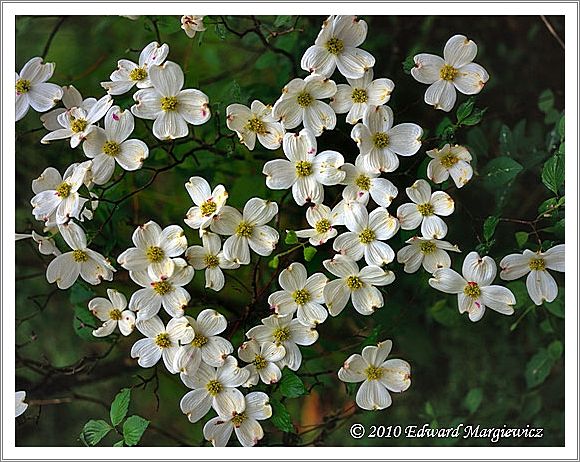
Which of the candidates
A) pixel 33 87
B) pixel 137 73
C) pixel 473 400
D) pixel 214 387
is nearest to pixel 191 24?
pixel 137 73

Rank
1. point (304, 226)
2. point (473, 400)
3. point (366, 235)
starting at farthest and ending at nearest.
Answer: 1. point (473, 400)
2. point (304, 226)
3. point (366, 235)

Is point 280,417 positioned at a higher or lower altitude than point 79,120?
lower

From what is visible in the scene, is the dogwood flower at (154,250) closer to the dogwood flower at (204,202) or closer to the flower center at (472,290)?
the dogwood flower at (204,202)

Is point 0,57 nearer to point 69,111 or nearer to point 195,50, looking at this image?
point 69,111

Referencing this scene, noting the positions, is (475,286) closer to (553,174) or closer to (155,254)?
(553,174)

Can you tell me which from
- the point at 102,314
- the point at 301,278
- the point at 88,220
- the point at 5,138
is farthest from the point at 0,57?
the point at 301,278

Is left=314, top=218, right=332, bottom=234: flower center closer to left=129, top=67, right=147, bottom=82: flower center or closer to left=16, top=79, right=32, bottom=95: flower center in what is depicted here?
left=129, top=67, right=147, bottom=82: flower center
